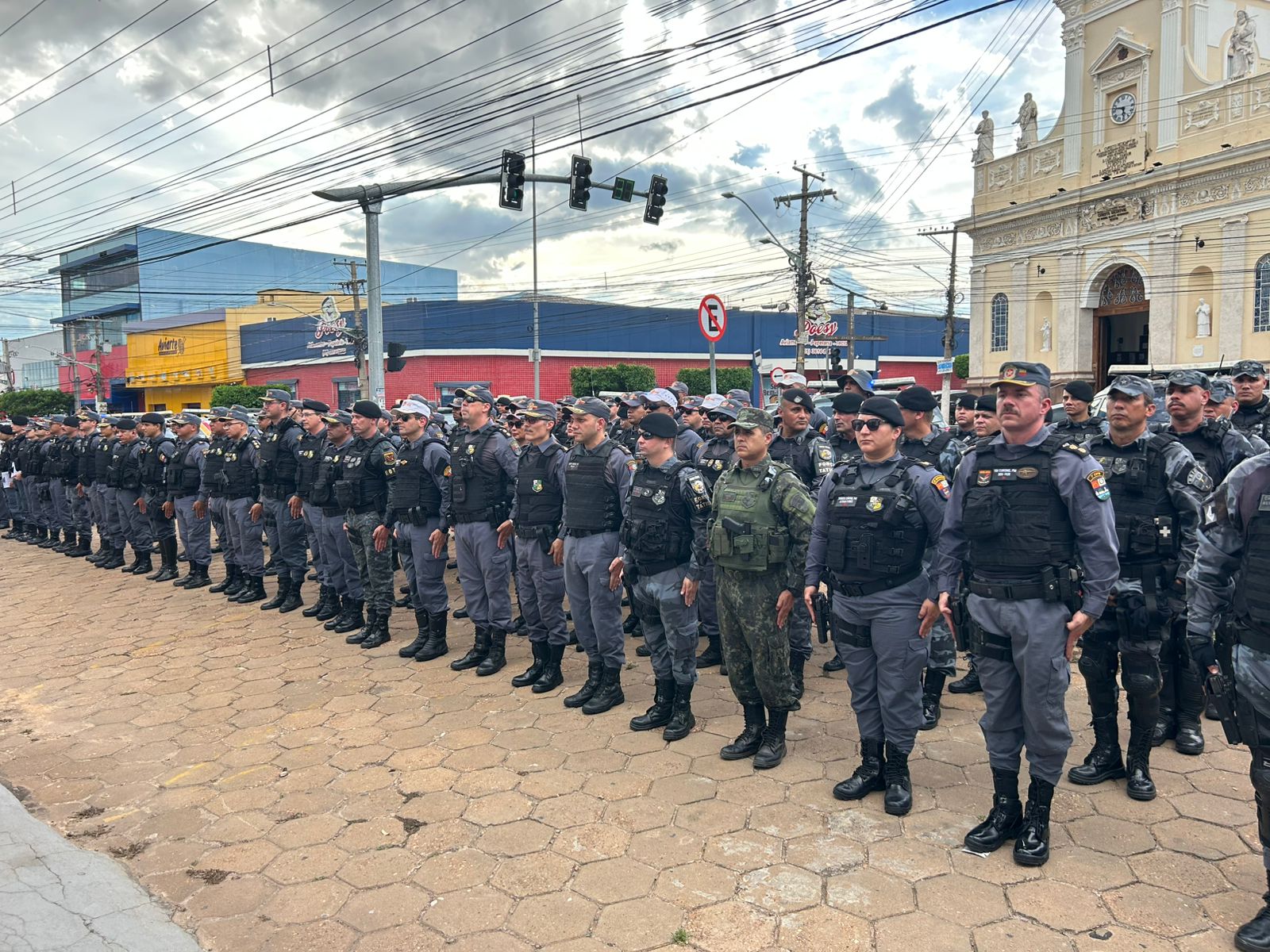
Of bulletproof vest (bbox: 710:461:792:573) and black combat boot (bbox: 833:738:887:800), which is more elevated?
bulletproof vest (bbox: 710:461:792:573)

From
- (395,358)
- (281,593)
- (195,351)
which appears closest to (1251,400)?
(281,593)

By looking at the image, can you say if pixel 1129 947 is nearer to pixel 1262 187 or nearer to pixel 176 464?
pixel 176 464

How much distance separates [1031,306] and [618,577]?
32270mm

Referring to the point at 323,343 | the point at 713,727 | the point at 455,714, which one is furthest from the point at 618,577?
the point at 323,343

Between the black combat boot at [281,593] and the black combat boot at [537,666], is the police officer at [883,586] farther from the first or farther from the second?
the black combat boot at [281,593]

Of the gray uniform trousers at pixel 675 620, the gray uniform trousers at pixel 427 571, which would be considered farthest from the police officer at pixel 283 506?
the gray uniform trousers at pixel 675 620

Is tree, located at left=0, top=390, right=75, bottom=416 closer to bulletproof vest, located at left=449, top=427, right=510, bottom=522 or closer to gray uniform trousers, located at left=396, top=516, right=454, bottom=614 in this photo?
gray uniform trousers, located at left=396, top=516, right=454, bottom=614

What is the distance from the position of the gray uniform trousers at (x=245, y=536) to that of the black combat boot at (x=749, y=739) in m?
6.31

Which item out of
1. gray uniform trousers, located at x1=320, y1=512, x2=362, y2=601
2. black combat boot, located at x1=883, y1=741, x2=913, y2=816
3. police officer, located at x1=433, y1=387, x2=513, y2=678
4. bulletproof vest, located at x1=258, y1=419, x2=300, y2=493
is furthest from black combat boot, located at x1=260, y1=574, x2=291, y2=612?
black combat boot, located at x1=883, y1=741, x2=913, y2=816

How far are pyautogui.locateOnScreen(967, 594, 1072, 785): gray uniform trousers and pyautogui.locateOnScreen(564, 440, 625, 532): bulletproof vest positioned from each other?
8.21ft

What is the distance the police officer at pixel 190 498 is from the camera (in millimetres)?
10039

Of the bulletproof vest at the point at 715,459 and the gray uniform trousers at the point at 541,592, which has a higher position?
the bulletproof vest at the point at 715,459

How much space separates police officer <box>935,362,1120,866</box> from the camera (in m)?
3.60

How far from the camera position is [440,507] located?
23.1 feet
